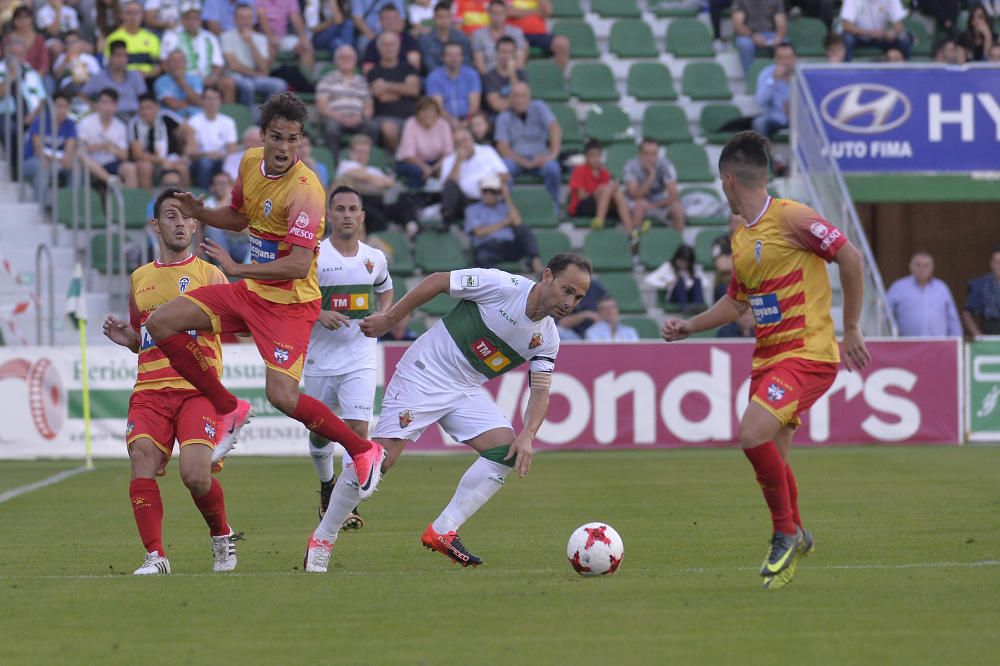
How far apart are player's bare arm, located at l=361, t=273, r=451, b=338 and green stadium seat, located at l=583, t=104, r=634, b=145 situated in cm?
1528

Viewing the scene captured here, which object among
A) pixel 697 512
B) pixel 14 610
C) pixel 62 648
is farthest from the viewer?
pixel 697 512

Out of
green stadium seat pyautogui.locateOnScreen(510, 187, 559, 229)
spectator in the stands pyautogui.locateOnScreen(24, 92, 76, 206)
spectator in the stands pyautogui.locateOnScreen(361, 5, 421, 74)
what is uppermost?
spectator in the stands pyautogui.locateOnScreen(361, 5, 421, 74)

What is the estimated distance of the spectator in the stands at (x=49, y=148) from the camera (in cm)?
2127

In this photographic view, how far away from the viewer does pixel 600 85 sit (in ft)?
80.2

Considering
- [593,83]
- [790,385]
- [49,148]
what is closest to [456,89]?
[593,83]

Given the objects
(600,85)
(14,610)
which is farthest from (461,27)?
(14,610)

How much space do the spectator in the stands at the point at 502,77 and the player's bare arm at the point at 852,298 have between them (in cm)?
1531

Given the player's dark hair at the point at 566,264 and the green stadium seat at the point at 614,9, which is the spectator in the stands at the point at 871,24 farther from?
the player's dark hair at the point at 566,264

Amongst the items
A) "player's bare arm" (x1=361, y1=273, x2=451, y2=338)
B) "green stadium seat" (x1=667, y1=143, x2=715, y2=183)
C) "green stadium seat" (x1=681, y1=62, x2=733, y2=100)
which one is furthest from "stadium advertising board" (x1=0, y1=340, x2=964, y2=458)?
"player's bare arm" (x1=361, y1=273, x2=451, y2=338)

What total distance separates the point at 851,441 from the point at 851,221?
3329 millimetres

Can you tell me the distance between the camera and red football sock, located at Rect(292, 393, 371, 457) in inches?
343

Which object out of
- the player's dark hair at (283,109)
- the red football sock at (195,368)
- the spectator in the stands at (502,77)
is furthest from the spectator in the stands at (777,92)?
the red football sock at (195,368)

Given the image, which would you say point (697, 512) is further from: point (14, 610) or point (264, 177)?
point (14, 610)

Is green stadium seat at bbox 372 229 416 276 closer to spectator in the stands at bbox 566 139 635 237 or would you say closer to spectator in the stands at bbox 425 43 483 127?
spectator in the stands at bbox 425 43 483 127
